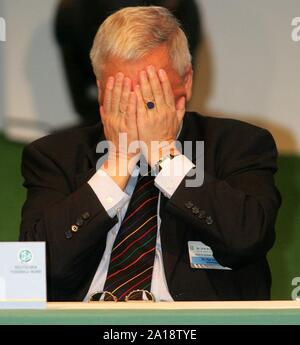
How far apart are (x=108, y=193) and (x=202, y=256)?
0.92ft

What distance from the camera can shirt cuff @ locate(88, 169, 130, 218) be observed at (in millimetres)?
1930

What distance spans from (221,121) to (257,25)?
84 cm

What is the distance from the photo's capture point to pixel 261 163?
6.78 feet

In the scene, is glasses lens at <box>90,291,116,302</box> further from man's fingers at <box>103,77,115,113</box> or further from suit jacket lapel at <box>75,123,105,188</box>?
man's fingers at <box>103,77,115,113</box>

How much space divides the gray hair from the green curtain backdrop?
932mm

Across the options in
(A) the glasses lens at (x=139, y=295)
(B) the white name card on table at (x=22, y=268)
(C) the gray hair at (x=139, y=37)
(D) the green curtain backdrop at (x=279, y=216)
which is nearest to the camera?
(B) the white name card on table at (x=22, y=268)

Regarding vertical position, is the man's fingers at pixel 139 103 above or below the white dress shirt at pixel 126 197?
above

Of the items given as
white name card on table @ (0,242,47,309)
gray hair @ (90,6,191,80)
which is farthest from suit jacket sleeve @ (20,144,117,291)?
white name card on table @ (0,242,47,309)

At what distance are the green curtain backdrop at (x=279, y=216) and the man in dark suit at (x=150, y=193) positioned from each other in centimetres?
78

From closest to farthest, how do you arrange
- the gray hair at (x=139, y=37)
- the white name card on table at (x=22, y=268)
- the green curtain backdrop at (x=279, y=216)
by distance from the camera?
the white name card on table at (x=22, y=268) < the gray hair at (x=139, y=37) < the green curtain backdrop at (x=279, y=216)

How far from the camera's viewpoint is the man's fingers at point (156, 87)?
6.61ft

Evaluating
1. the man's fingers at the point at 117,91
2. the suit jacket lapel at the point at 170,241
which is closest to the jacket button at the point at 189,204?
the suit jacket lapel at the point at 170,241

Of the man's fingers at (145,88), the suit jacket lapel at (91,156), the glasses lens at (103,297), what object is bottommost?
the glasses lens at (103,297)

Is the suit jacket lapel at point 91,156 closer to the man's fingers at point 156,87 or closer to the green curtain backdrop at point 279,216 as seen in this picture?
the man's fingers at point 156,87
